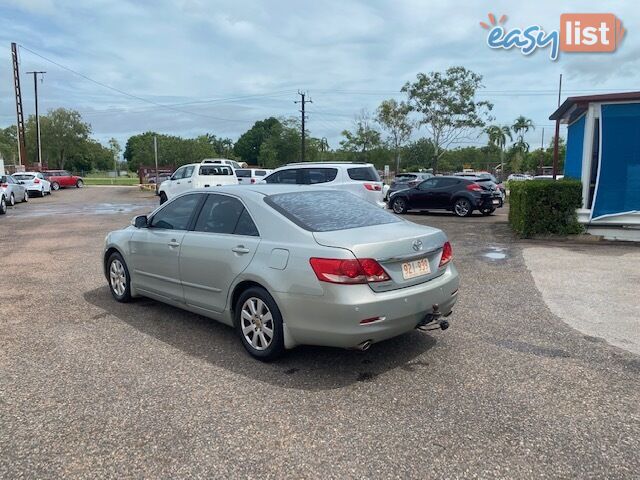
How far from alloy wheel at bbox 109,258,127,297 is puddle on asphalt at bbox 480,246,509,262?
6.24m

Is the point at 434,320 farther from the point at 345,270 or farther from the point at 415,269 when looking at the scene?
the point at 345,270

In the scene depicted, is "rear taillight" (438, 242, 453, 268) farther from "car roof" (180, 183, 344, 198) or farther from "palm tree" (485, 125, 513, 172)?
"palm tree" (485, 125, 513, 172)

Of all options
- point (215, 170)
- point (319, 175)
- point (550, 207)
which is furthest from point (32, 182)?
point (550, 207)

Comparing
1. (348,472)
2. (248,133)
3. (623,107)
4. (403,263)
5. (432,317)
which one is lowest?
(348,472)

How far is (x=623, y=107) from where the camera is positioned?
35.7 ft

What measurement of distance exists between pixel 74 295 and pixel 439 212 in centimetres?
1475

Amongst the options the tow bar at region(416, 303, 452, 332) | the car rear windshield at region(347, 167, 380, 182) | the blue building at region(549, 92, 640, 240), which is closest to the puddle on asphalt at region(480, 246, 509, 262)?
the blue building at region(549, 92, 640, 240)

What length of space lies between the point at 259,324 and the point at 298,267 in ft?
2.32

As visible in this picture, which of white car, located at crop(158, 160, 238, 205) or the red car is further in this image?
the red car

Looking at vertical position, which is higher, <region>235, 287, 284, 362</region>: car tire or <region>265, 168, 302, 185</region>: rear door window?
<region>265, 168, 302, 185</region>: rear door window

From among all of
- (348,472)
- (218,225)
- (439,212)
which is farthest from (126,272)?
(439,212)

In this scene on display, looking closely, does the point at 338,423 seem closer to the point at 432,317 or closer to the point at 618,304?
the point at 432,317

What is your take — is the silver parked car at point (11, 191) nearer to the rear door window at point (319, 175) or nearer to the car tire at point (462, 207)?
the rear door window at point (319, 175)

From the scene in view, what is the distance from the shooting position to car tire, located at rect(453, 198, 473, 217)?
17.2 m
